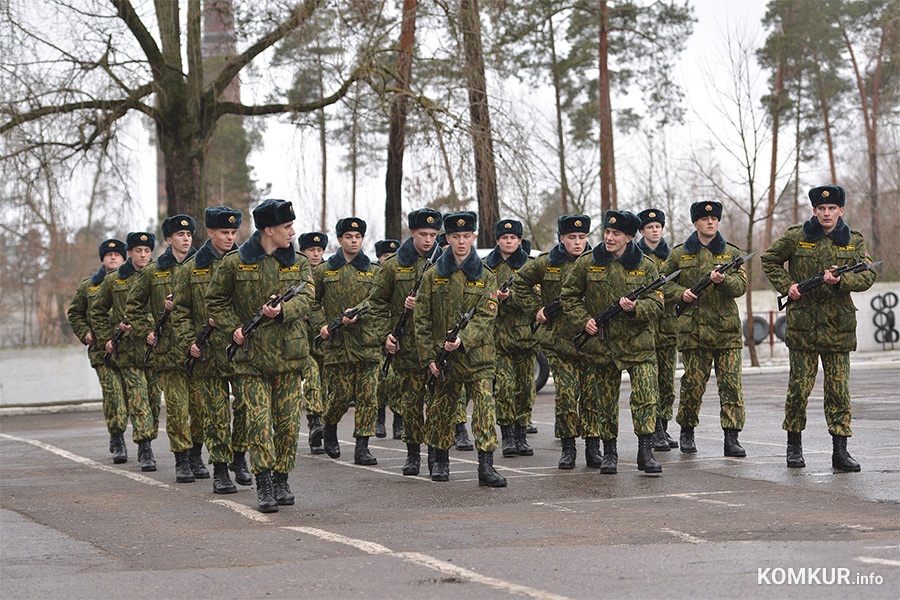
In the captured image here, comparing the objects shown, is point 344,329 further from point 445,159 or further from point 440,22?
point 440,22

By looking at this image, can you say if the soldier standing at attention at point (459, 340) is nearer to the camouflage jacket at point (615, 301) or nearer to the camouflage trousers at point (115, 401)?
the camouflage jacket at point (615, 301)

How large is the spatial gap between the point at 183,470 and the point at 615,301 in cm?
406

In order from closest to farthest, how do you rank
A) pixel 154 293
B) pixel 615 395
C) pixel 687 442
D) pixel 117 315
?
pixel 615 395
pixel 154 293
pixel 687 442
pixel 117 315

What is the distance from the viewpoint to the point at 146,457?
11.9 meters

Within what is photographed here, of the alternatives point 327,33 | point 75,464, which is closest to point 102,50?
point 327,33

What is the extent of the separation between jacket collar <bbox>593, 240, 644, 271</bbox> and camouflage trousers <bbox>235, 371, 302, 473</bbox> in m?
2.85

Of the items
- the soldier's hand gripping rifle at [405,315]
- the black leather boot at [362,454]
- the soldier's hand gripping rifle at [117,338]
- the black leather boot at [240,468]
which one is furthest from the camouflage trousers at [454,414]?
the soldier's hand gripping rifle at [117,338]

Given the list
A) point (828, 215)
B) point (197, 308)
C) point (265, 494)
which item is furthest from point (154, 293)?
point (828, 215)

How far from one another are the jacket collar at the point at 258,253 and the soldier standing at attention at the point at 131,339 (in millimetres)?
3186

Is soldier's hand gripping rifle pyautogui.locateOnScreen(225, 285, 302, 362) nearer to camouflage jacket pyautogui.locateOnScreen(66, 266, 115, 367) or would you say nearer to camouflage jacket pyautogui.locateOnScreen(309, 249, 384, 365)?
camouflage jacket pyautogui.locateOnScreen(309, 249, 384, 365)

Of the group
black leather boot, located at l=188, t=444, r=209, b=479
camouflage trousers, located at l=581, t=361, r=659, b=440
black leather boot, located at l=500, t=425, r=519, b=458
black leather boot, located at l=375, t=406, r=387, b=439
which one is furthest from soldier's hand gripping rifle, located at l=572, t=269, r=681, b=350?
black leather boot, located at l=375, t=406, r=387, b=439

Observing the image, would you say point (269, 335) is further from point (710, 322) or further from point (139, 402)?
point (710, 322)

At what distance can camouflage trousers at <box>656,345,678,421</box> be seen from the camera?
465 inches

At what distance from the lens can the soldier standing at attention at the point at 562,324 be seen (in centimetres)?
1068
